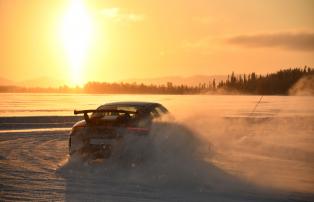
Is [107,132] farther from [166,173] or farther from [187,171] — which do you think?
[187,171]

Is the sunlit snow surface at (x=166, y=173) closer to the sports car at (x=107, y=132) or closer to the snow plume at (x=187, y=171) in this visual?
the snow plume at (x=187, y=171)

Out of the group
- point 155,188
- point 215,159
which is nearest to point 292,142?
point 215,159

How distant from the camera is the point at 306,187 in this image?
29.2ft

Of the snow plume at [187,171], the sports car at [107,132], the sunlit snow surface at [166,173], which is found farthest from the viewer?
the sports car at [107,132]

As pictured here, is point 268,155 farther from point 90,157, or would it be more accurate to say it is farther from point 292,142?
point 90,157

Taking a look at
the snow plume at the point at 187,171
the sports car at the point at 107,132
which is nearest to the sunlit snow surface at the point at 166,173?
the snow plume at the point at 187,171

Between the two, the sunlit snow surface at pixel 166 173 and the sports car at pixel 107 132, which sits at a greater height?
the sports car at pixel 107 132

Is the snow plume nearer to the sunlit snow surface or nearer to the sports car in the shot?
the sunlit snow surface

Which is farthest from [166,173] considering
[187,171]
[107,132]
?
[107,132]

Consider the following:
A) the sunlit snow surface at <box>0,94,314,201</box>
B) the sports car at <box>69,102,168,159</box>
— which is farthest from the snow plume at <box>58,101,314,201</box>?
the sports car at <box>69,102,168,159</box>

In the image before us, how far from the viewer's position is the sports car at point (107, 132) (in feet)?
32.4

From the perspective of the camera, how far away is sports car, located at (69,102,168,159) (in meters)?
9.89

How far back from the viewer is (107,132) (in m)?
9.98

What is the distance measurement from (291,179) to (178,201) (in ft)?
11.0
